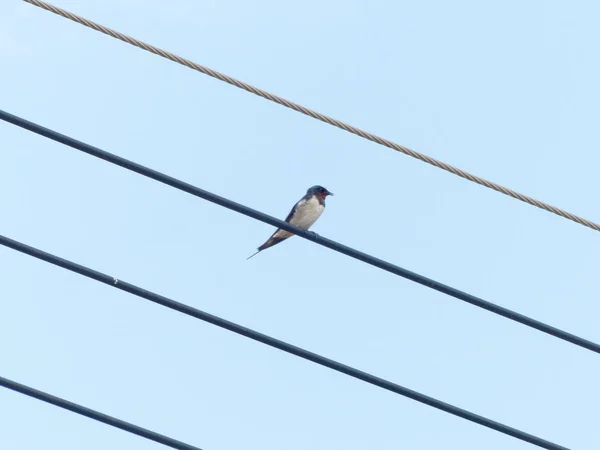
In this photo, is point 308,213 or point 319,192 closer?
point 308,213

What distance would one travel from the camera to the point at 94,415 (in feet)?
16.4

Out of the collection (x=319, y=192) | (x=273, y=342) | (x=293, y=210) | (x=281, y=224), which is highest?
(x=319, y=192)

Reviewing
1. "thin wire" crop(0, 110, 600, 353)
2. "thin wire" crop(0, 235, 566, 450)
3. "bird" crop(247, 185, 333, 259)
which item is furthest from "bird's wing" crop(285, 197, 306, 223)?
"thin wire" crop(0, 235, 566, 450)

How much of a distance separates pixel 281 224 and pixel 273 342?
0.83 metres

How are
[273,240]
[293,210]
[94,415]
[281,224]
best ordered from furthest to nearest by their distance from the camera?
1. [293,210]
2. [273,240]
3. [281,224]
4. [94,415]

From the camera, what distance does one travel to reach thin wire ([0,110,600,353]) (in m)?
5.04

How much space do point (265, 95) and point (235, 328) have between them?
1.15 metres

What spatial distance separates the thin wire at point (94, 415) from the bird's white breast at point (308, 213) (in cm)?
804

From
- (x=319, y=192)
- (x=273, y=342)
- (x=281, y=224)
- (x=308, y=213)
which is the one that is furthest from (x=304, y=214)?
(x=273, y=342)

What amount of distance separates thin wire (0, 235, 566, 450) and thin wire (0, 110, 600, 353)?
19.9 inches

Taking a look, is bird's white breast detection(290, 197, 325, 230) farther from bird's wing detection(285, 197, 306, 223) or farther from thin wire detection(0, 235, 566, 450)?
thin wire detection(0, 235, 566, 450)

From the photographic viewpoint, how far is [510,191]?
19.4ft

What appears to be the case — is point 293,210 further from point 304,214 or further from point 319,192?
point 304,214

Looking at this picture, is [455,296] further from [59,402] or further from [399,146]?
[59,402]
